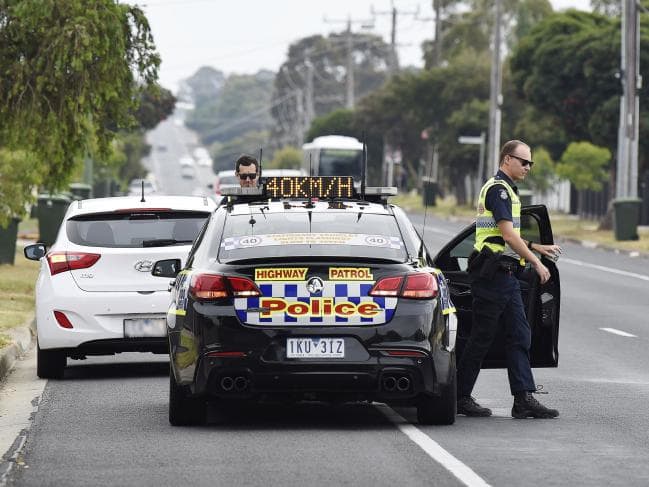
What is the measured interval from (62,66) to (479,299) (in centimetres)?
1108

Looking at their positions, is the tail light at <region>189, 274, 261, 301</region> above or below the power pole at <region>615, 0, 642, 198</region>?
below

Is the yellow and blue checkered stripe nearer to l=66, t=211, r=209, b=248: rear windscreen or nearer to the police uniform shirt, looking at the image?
the police uniform shirt

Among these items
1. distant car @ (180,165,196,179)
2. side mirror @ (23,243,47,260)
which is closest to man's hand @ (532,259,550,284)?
side mirror @ (23,243,47,260)

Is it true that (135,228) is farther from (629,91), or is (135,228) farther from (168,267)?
(629,91)

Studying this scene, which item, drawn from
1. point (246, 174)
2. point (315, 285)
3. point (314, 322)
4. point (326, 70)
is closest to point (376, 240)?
point (315, 285)

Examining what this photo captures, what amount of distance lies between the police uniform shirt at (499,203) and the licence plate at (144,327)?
3.54 m

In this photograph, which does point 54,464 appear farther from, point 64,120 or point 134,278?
point 64,120

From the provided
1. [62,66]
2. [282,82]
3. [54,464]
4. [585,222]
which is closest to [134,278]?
[54,464]

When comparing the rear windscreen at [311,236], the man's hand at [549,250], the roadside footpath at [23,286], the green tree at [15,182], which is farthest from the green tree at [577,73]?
the rear windscreen at [311,236]

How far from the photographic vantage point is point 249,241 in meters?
10.6

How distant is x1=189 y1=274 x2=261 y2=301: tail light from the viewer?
1030 centimetres

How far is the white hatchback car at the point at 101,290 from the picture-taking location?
13711mm

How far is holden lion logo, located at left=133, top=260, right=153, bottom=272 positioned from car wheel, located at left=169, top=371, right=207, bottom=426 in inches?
120

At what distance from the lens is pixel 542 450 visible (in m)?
9.88
